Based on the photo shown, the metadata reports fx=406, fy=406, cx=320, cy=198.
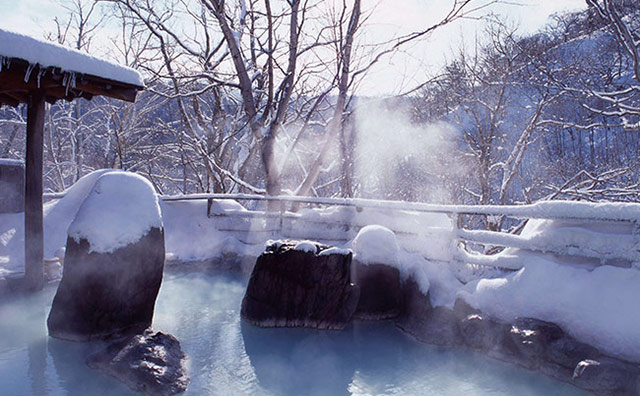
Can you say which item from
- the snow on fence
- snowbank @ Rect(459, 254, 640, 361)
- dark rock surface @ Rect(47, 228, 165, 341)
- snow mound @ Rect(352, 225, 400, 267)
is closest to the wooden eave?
dark rock surface @ Rect(47, 228, 165, 341)

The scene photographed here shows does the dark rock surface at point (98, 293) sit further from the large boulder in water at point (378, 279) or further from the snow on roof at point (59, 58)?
the large boulder in water at point (378, 279)

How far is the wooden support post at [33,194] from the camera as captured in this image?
6.40 metres

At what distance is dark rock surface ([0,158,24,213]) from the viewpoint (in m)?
8.28

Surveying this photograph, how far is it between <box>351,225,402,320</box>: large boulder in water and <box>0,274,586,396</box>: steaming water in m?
0.23

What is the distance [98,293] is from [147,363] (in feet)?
3.98

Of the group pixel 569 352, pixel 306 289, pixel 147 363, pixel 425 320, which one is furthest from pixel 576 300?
pixel 147 363

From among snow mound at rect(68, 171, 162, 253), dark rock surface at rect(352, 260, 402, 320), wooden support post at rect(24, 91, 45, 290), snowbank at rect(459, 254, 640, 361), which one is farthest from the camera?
wooden support post at rect(24, 91, 45, 290)

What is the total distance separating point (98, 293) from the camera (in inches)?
180

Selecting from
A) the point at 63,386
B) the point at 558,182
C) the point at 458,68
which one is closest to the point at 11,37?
the point at 63,386

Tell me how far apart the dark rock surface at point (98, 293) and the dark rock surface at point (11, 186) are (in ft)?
16.2

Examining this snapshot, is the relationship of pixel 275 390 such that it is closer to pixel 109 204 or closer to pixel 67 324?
pixel 67 324

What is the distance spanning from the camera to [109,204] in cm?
493

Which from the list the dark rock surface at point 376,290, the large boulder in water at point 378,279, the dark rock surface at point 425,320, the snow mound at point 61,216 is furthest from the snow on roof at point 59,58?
the dark rock surface at point 425,320

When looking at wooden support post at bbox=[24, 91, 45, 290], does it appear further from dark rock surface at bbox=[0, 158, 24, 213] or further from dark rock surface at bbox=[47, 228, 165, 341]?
dark rock surface at bbox=[0, 158, 24, 213]
